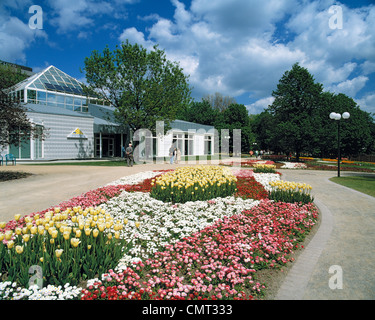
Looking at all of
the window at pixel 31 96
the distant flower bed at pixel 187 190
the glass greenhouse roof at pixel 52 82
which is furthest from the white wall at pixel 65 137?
the distant flower bed at pixel 187 190

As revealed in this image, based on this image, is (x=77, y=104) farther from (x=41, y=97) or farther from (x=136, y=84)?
(x=136, y=84)

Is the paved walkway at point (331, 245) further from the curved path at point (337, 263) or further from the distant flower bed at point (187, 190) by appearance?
the distant flower bed at point (187, 190)

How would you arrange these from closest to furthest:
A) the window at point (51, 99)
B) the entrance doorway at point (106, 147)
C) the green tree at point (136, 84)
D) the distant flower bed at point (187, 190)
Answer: the distant flower bed at point (187, 190) → the green tree at point (136, 84) → the window at point (51, 99) → the entrance doorway at point (106, 147)

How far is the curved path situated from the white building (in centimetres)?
2267

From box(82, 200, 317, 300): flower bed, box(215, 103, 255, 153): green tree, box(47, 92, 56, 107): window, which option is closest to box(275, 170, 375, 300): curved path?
box(82, 200, 317, 300): flower bed

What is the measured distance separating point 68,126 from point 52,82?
836 centimetres

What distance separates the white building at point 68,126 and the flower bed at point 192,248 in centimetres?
2090

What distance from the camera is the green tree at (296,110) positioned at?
27938mm

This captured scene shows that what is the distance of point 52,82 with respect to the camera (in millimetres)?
30266

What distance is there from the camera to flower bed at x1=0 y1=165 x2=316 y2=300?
2.87m

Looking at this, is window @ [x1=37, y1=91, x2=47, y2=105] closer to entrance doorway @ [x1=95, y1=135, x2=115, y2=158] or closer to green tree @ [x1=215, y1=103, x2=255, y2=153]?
entrance doorway @ [x1=95, y1=135, x2=115, y2=158]

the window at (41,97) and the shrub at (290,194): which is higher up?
the window at (41,97)

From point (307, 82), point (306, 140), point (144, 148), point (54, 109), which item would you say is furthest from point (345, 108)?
point (54, 109)

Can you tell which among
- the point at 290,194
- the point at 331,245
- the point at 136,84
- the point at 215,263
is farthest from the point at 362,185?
the point at 136,84
